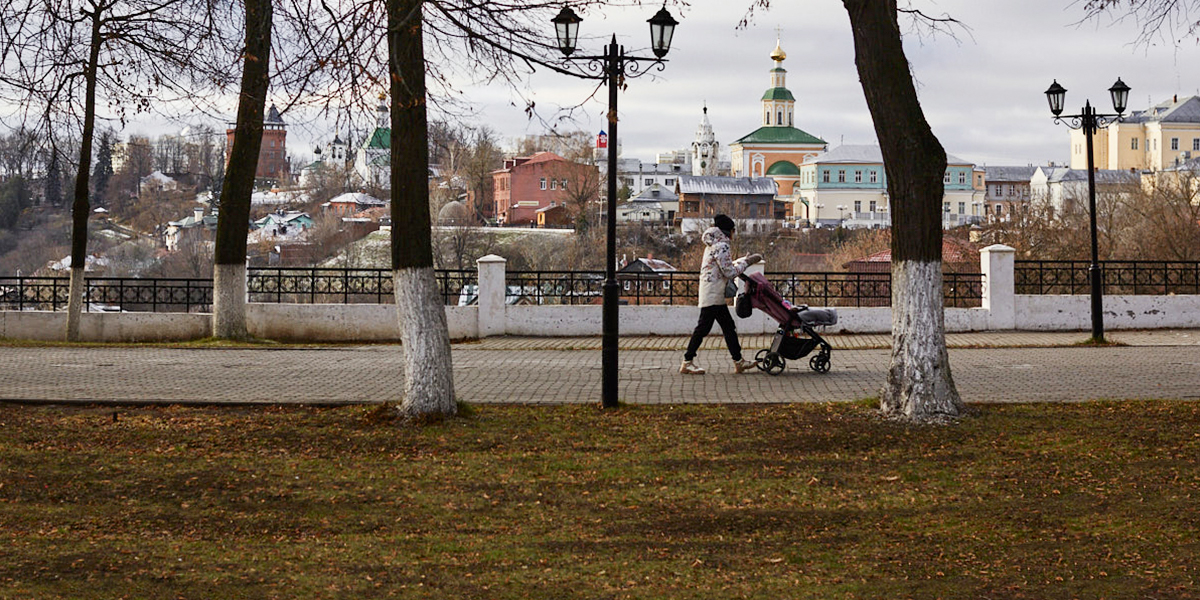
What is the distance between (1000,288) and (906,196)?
1218cm

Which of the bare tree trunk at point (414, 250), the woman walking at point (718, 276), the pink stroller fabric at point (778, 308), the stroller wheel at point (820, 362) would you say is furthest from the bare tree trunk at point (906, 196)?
the stroller wheel at point (820, 362)

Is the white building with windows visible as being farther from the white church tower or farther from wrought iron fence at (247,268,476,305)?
wrought iron fence at (247,268,476,305)

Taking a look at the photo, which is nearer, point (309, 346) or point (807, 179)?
point (309, 346)

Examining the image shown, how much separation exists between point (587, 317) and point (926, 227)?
11676mm

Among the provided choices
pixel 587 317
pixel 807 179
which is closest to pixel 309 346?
pixel 587 317

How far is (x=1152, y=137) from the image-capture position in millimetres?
148625

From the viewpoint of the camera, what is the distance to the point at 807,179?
504 ft

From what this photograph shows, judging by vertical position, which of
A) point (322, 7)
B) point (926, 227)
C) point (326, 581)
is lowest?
point (326, 581)

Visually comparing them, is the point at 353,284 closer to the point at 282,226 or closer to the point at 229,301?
the point at 229,301

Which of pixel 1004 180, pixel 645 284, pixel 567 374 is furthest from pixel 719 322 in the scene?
pixel 1004 180

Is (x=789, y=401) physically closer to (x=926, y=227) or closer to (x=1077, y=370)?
(x=926, y=227)

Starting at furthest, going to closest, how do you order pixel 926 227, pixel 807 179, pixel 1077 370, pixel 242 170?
pixel 807 179, pixel 242 170, pixel 1077 370, pixel 926 227

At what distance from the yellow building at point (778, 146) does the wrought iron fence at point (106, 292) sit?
144 m

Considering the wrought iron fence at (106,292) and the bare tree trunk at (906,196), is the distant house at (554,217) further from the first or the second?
the bare tree trunk at (906,196)
